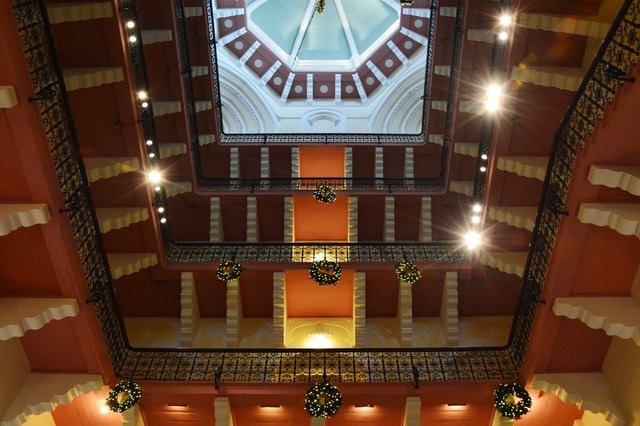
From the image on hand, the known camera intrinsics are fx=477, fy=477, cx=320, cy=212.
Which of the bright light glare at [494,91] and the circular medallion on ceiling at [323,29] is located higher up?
the circular medallion on ceiling at [323,29]

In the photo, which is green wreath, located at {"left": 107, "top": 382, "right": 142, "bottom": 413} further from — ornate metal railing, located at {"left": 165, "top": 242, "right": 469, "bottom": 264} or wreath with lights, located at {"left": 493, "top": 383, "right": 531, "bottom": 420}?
wreath with lights, located at {"left": 493, "top": 383, "right": 531, "bottom": 420}

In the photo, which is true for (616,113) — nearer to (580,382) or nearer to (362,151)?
(580,382)

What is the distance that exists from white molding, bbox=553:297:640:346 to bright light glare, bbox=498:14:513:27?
482 centimetres

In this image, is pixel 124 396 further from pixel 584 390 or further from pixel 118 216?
pixel 584 390

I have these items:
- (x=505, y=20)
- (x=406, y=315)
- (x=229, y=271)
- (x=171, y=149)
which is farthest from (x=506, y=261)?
(x=171, y=149)

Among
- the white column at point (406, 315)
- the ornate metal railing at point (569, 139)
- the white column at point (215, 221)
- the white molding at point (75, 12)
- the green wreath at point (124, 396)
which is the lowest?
the green wreath at point (124, 396)

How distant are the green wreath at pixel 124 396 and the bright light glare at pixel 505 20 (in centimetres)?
922

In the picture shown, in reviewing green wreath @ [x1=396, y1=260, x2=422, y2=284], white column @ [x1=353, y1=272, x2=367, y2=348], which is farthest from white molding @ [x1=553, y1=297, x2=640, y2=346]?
white column @ [x1=353, y1=272, x2=367, y2=348]

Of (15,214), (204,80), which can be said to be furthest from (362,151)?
(15,214)

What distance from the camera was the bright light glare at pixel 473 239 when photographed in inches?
445

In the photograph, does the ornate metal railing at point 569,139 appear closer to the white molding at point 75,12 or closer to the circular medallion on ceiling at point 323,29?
the white molding at point 75,12

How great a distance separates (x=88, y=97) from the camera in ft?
30.5

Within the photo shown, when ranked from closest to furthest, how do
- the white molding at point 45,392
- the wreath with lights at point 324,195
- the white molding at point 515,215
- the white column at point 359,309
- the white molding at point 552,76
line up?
the white molding at point 552,76, the white molding at point 45,392, the white molding at point 515,215, the white column at point 359,309, the wreath with lights at point 324,195

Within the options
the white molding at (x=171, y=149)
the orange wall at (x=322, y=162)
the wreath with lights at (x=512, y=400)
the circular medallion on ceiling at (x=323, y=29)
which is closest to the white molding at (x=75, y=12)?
the white molding at (x=171, y=149)
